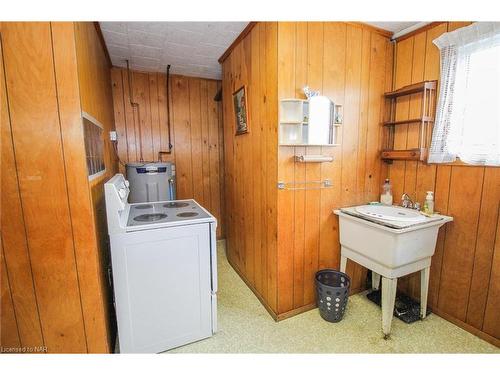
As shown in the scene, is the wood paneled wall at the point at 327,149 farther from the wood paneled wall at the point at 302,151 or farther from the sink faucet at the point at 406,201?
the sink faucet at the point at 406,201

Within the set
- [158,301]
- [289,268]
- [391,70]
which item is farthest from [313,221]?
[391,70]

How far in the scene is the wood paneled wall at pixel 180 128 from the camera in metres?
2.88

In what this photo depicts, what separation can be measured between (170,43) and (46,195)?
171 cm

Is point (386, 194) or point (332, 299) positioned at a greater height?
point (386, 194)

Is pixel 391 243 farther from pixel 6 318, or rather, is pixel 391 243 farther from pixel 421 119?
pixel 6 318

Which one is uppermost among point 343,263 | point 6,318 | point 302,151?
point 302,151

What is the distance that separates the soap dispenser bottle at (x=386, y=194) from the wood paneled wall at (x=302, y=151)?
0.20 ft

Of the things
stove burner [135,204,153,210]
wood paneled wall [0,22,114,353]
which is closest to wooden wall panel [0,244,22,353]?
wood paneled wall [0,22,114,353]

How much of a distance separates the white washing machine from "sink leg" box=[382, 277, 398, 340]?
1137mm

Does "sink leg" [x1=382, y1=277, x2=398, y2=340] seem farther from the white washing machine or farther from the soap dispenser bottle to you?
the white washing machine

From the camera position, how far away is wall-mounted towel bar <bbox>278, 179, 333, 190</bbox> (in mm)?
1758

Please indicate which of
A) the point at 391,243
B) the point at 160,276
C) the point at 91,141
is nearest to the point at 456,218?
the point at 391,243

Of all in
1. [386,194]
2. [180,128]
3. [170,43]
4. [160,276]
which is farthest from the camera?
[180,128]

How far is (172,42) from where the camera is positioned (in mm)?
2193
